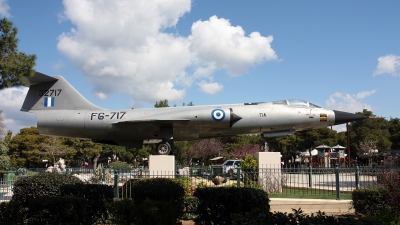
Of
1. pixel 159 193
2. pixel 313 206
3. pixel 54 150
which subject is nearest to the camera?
pixel 159 193

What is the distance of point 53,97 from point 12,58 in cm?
789

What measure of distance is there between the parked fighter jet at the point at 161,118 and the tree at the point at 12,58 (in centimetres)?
655

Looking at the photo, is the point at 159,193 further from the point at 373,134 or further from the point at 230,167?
the point at 373,134

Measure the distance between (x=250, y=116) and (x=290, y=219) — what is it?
12.1m

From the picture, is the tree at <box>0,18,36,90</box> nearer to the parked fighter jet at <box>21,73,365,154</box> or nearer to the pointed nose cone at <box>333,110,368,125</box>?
the parked fighter jet at <box>21,73,365,154</box>

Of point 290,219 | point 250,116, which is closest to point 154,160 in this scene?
point 250,116

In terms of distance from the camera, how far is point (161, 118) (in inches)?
655

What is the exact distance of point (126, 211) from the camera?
6.48 metres

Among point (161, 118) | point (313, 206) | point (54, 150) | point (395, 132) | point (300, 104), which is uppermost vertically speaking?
point (300, 104)

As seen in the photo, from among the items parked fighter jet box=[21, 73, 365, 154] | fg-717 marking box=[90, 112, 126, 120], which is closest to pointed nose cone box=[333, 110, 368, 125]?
parked fighter jet box=[21, 73, 365, 154]

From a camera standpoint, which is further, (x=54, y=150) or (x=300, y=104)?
(x=54, y=150)

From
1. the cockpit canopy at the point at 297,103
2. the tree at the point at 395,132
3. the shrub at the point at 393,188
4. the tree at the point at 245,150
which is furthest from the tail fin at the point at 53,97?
the tree at the point at 395,132

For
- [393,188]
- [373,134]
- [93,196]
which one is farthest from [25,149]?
[373,134]

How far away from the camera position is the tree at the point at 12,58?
10328 millimetres
